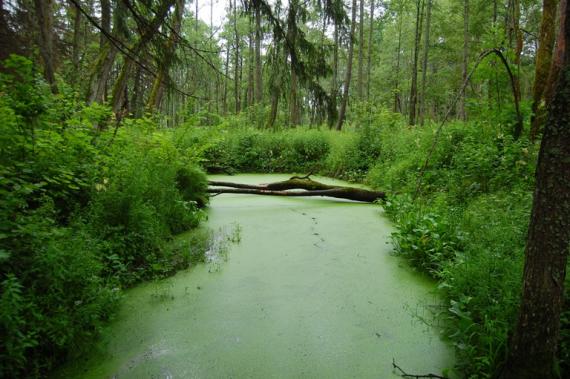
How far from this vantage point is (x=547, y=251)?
1.46m

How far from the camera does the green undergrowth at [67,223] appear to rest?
1.79 m

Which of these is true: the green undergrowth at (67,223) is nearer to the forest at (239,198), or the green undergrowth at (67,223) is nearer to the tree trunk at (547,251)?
the forest at (239,198)

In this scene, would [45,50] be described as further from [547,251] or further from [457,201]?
[457,201]

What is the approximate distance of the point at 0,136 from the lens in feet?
7.27

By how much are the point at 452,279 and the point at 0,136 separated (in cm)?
295

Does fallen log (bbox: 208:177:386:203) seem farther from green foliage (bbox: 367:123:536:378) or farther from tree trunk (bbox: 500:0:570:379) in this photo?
tree trunk (bbox: 500:0:570:379)

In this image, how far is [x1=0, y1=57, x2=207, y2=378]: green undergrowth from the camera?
70.3 inches

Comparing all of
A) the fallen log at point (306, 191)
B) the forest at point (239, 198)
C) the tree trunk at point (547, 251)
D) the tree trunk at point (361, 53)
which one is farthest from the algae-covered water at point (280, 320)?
the tree trunk at point (361, 53)

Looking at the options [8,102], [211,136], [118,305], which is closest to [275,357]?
[118,305]

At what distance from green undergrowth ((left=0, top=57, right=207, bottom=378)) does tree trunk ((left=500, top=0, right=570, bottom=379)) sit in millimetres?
2078

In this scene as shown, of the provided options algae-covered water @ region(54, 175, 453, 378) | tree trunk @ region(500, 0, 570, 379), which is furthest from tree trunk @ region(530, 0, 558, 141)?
tree trunk @ region(500, 0, 570, 379)

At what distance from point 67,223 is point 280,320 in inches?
73.2

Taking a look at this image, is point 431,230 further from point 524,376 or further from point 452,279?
point 524,376

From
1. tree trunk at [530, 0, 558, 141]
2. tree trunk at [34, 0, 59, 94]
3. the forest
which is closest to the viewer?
the forest
